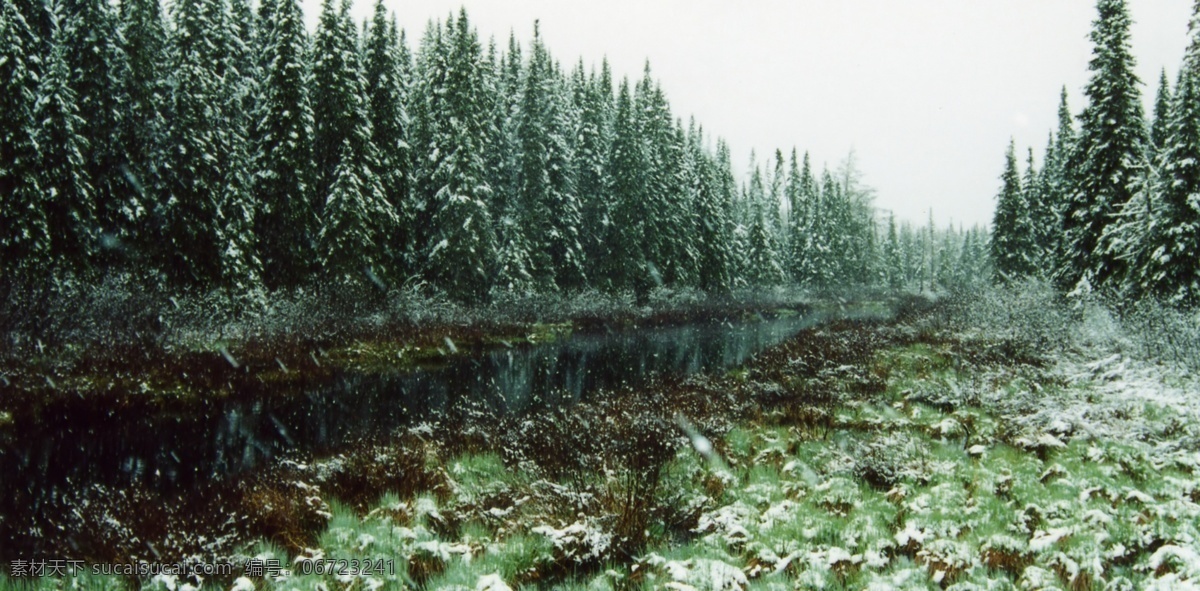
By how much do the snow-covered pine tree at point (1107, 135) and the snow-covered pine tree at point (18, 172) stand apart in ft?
122

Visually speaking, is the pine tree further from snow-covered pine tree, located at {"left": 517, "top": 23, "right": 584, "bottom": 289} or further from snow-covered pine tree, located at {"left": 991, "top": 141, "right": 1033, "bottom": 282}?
snow-covered pine tree, located at {"left": 991, "top": 141, "right": 1033, "bottom": 282}

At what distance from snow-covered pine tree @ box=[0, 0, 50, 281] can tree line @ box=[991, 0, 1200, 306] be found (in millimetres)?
32665

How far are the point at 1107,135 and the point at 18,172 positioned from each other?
39.9 metres

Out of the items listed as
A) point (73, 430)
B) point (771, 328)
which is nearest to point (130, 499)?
point (73, 430)

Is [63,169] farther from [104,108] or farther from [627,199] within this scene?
[627,199]

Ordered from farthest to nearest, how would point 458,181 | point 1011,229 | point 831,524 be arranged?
point 1011,229
point 458,181
point 831,524

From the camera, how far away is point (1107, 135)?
88.0 feet

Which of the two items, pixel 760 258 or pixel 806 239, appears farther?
pixel 806 239

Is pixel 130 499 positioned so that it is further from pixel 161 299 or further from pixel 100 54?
pixel 100 54

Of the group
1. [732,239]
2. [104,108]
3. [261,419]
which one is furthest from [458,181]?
[732,239]

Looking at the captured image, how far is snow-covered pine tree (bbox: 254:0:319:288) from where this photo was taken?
2539 centimetres

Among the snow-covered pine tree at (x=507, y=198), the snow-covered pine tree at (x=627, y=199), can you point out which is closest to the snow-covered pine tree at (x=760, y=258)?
the snow-covered pine tree at (x=627, y=199)

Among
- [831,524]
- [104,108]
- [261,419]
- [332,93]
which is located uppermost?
[332,93]

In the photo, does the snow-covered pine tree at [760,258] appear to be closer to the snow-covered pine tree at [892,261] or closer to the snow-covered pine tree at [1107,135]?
the snow-covered pine tree at [1107,135]
